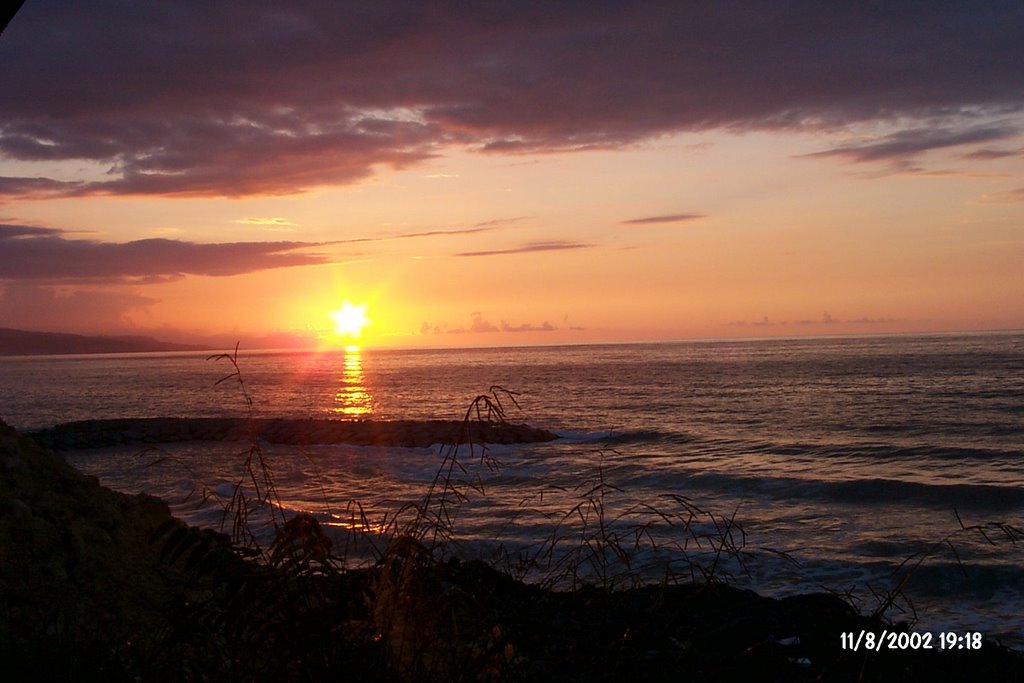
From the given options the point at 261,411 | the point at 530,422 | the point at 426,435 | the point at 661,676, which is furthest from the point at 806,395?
the point at 661,676

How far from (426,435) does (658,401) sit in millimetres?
23248

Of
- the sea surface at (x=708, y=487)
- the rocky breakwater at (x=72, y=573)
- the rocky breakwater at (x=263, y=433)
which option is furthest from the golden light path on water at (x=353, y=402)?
the rocky breakwater at (x=72, y=573)

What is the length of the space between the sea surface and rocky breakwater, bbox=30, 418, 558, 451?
2033mm

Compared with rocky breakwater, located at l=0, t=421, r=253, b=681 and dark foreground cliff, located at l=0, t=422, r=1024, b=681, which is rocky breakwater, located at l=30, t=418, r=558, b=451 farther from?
rocky breakwater, located at l=0, t=421, r=253, b=681

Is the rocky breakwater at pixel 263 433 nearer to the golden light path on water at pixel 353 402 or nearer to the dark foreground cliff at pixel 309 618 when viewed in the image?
the golden light path on water at pixel 353 402

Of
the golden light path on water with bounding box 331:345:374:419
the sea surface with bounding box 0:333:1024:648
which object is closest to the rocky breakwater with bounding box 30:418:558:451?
the sea surface with bounding box 0:333:1024:648

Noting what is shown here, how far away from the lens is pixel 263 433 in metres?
37.4

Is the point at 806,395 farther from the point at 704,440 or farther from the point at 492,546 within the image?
the point at 492,546

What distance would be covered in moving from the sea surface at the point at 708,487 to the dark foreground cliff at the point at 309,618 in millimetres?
357

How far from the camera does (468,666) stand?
3.89 m

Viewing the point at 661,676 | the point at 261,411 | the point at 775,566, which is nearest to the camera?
the point at 661,676

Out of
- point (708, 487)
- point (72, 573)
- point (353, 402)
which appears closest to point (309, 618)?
point (72, 573)

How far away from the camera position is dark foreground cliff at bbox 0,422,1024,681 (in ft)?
12.1

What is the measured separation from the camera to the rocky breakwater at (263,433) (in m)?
34.0
